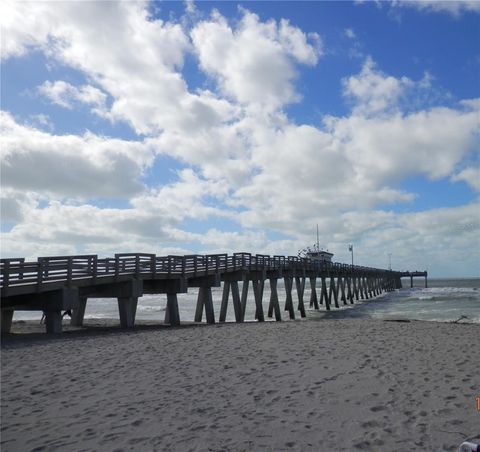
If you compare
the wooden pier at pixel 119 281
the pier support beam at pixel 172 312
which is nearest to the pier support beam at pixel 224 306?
the wooden pier at pixel 119 281

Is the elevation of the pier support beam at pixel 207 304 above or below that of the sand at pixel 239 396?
above

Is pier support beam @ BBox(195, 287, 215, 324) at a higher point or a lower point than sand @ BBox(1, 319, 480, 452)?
higher

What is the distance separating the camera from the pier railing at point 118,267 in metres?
12.6

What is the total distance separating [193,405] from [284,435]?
1587mm

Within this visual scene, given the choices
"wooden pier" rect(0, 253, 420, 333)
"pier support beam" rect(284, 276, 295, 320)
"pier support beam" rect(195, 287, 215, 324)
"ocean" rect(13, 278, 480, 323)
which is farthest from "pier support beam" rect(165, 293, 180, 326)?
"pier support beam" rect(284, 276, 295, 320)

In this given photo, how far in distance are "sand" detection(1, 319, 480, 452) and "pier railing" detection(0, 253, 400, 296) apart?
9.02ft

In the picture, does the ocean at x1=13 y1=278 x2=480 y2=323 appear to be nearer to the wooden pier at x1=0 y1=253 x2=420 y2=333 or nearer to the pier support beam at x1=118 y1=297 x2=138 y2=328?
the wooden pier at x1=0 y1=253 x2=420 y2=333

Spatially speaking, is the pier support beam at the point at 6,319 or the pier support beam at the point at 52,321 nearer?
the pier support beam at the point at 52,321

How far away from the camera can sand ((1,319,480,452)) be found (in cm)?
464

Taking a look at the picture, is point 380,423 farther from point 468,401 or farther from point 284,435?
point 468,401

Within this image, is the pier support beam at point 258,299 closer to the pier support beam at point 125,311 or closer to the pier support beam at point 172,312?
the pier support beam at point 172,312

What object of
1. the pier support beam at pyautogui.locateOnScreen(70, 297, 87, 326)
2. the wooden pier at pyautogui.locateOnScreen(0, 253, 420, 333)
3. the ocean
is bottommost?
the ocean

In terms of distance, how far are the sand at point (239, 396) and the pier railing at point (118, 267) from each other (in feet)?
9.02

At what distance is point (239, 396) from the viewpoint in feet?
20.3
